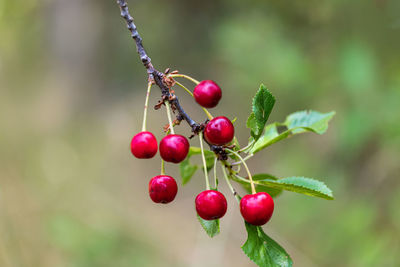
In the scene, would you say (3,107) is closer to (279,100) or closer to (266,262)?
(279,100)

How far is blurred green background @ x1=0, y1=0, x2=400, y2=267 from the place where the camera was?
3631mm

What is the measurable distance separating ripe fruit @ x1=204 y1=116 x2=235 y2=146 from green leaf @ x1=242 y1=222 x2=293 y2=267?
0.30 m

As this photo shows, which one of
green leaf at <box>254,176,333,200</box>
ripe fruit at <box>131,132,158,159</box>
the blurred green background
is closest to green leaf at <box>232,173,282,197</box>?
green leaf at <box>254,176,333,200</box>

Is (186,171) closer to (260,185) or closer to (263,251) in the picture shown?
(260,185)

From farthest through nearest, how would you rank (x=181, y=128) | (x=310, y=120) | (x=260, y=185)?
(x=181, y=128) → (x=310, y=120) → (x=260, y=185)

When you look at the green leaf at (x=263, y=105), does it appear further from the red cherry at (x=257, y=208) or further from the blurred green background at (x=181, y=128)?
the blurred green background at (x=181, y=128)

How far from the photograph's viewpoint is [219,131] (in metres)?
1.09

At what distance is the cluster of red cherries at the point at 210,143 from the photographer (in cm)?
110

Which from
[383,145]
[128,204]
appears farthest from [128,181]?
[383,145]

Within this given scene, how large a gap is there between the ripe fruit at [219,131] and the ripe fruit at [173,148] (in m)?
0.08

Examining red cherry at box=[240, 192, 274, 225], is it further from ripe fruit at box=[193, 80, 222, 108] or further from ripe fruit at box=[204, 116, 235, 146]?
ripe fruit at box=[193, 80, 222, 108]

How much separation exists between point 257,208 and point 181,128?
533 centimetres

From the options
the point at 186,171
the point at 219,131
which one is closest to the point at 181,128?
the point at 186,171

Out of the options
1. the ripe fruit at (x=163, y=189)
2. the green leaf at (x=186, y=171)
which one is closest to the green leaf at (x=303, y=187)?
the ripe fruit at (x=163, y=189)
